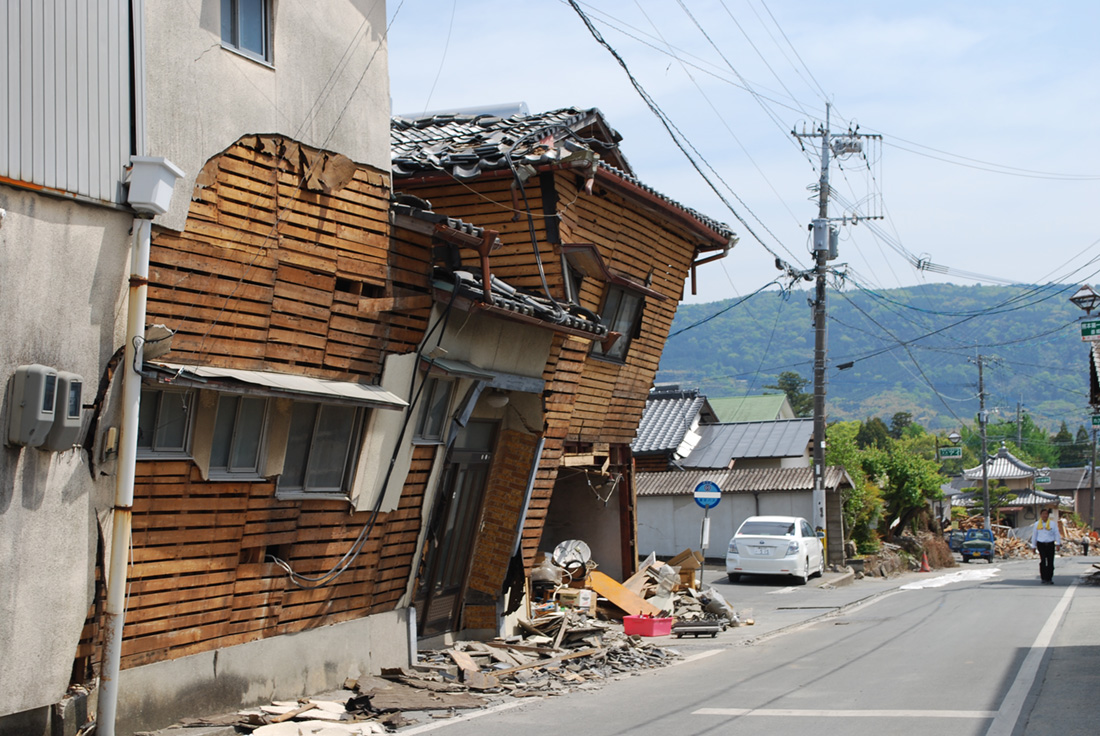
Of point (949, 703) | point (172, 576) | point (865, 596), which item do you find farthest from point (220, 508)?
point (865, 596)

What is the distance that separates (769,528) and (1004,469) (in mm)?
61695

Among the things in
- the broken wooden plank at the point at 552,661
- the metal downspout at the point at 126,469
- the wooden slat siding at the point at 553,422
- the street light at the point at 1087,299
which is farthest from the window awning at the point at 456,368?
the street light at the point at 1087,299

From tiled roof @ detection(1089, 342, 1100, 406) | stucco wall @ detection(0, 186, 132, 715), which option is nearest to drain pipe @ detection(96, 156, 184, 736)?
stucco wall @ detection(0, 186, 132, 715)

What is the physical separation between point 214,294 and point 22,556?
279 cm

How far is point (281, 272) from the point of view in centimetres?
989

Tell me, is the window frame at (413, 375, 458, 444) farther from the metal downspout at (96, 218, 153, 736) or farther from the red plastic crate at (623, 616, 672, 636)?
the red plastic crate at (623, 616, 672, 636)

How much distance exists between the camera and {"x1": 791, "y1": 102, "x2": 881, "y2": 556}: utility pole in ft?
89.4

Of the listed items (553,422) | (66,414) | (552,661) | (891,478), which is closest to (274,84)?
(66,414)

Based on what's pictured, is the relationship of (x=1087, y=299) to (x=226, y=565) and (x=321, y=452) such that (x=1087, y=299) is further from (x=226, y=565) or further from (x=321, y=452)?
(x=226, y=565)

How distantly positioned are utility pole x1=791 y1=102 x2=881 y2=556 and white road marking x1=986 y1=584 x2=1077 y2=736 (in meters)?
11.2

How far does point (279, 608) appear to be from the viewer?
10.3 metres

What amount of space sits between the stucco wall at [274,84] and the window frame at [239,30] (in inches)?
2.5

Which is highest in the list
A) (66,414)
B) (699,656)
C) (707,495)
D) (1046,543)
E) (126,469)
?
(66,414)

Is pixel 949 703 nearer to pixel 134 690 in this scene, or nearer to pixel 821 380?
pixel 134 690
